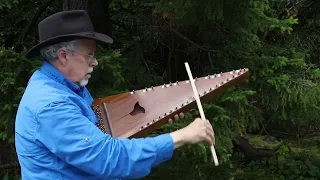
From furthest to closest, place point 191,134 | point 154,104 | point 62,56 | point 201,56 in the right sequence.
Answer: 1. point 201,56
2. point 154,104
3. point 62,56
4. point 191,134

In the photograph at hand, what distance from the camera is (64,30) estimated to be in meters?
1.97

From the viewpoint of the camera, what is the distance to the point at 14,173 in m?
5.38

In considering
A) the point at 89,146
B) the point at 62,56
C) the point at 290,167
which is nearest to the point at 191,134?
the point at 89,146

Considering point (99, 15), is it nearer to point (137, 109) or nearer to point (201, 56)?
point (201, 56)

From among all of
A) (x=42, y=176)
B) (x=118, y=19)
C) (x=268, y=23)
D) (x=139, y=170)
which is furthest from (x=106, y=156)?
(x=118, y=19)

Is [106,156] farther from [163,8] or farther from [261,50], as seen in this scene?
[261,50]

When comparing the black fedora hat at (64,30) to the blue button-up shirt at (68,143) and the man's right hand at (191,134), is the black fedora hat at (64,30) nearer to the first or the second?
the blue button-up shirt at (68,143)

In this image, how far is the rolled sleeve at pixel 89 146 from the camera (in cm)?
173

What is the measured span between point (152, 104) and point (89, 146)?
715 millimetres

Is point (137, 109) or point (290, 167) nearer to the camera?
point (137, 109)

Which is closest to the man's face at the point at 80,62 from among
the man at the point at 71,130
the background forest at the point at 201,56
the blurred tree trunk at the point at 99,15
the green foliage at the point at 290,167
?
the man at the point at 71,130

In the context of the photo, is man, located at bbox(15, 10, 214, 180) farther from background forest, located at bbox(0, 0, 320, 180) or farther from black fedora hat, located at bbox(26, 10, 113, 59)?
background forest, located at bbox(0, 0, 320, 180)

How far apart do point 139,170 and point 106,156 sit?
158 millimetres

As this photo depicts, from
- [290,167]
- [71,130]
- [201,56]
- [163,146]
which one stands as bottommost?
[290,167]
